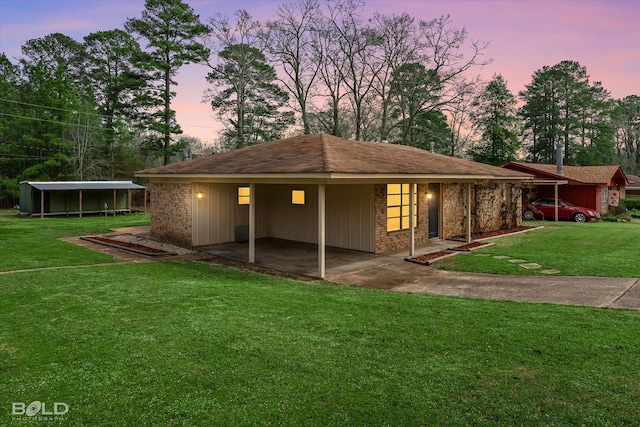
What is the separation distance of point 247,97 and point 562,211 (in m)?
23.2

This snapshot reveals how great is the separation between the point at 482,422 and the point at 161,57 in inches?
1327

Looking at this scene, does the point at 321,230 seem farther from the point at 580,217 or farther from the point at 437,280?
the point at 580,217

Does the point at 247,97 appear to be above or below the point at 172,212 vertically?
above

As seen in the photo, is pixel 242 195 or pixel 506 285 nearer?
pixel 506 285

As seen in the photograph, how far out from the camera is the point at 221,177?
465 inches

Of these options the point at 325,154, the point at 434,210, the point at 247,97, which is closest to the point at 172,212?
the point at 325,154

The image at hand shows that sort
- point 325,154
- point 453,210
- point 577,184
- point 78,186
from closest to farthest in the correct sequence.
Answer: point 325,154 < point 453,210 < point 577,184 < point 78,186

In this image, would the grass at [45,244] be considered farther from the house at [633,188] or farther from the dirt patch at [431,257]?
Answer: the house at [633,188]

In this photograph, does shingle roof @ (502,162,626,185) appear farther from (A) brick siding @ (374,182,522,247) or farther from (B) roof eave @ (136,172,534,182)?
(B) roof eave @ (136,172,534,182)

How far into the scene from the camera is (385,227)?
12.5 meters

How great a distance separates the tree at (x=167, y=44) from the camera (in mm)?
30625

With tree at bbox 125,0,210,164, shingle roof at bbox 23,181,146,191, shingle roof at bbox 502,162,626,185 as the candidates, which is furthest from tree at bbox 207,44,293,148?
shingle roof at bbox 502,162,626,185

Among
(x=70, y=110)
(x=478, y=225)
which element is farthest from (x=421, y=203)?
(x=70, y=110)

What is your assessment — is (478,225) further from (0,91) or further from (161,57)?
(0,91)
